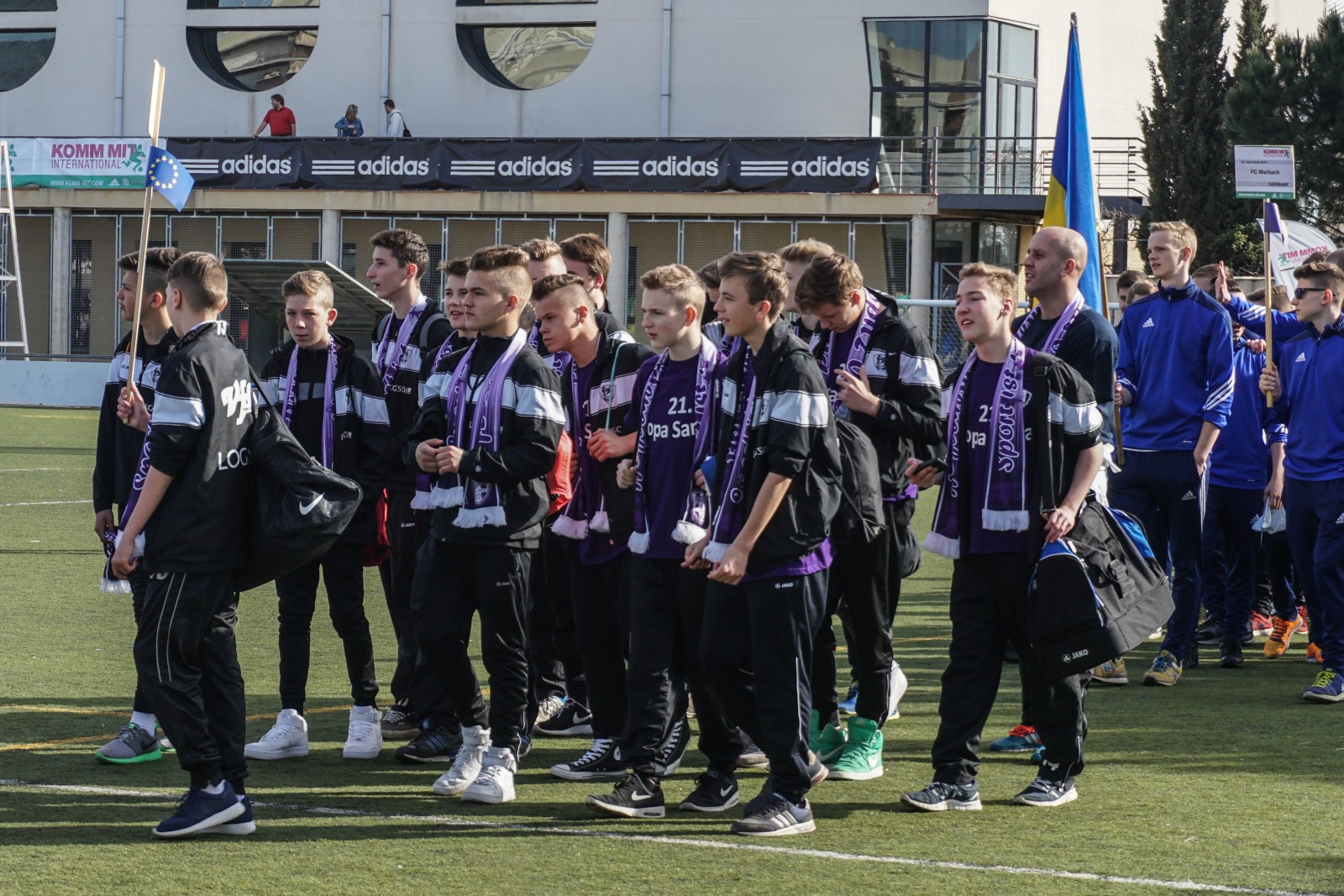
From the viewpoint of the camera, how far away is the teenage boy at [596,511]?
6727 mm

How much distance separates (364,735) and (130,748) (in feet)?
3.07

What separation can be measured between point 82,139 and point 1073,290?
34.8 meters

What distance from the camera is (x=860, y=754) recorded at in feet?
22.4

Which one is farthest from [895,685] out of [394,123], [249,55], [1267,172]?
[249,55]

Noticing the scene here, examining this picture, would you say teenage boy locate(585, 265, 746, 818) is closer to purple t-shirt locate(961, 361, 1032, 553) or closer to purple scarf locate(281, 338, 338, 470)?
purple t-shirt locate(961, 361, 1032, 553)

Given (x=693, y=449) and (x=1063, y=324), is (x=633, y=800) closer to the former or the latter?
(x=693, y=449)

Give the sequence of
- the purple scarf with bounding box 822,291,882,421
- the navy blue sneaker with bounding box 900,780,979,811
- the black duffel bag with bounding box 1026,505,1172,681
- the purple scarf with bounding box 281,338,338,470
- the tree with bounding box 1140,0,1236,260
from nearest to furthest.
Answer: the black duffel bag with bounding box 1026,505,1172,681 → the navy blue sneaker with bounding box 900,780,979,811 → the purple scarf with bounding box 822,291,882,421 → the purple scarf with bounding box 281,338,338,470 → the tree with bounding box 1140,0,1236,260

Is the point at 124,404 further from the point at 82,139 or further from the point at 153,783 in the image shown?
the point at 82,139

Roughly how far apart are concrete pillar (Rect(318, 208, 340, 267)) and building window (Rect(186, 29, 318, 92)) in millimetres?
5518

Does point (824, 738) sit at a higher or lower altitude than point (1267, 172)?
lower

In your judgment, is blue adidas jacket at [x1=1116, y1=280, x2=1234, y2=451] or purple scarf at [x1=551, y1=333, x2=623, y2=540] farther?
blue adidas jacket at [x1=1116, y1=280, x2=1234, y2=451]

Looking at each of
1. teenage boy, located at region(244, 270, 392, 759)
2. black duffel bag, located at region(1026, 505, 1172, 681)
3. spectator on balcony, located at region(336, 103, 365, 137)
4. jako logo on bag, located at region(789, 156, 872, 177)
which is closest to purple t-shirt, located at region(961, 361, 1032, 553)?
black duffel bag, located at region(1026, 505, 1172, 681)

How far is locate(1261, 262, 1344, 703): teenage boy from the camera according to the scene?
8.53 meters

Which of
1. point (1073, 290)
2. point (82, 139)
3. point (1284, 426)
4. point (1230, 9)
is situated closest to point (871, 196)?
point (1230, 9)
